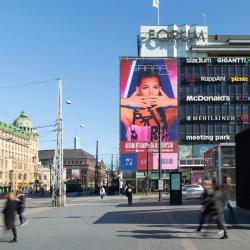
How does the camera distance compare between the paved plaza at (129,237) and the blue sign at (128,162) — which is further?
the blue sign at (128,162)

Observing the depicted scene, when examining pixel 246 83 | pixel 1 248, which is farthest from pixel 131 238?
pixel 246 83

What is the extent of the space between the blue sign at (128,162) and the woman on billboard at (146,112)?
2997mm

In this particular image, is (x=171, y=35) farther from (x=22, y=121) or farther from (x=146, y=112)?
(x=22, y=121)

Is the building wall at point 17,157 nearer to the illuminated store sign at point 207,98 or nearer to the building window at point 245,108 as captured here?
the illuminated store sign at point 207,98

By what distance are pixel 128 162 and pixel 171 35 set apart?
26.4 meters

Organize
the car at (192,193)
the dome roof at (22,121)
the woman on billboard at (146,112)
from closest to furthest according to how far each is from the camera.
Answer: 1. the car at (192,193)
2. the woman on billboard at (146,112)
3. the dome roof at (22,121)

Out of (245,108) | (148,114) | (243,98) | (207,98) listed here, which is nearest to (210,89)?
(207,98)

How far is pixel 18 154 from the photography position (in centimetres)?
16375

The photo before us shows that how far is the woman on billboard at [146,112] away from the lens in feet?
324

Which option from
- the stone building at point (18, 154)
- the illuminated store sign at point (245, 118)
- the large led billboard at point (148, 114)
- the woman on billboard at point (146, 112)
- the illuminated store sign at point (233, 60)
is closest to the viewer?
the large led billboard at point (148, 114)

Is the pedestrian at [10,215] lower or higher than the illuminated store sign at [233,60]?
lower

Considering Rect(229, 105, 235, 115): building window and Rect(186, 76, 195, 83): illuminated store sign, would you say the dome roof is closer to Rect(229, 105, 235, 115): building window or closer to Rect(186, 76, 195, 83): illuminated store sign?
Rect(186, 76, 195, 83): illuminated store sign

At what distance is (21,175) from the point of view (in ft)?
528

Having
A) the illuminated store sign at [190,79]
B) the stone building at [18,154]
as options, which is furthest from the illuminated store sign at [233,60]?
the stone building at [18,154]
